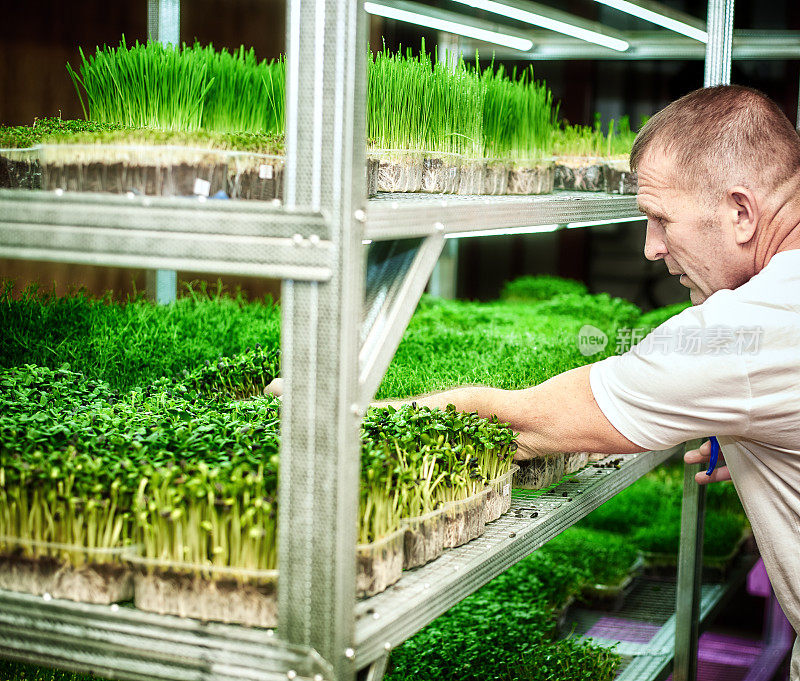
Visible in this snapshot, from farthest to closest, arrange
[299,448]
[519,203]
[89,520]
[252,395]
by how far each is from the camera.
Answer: [252,395], [519,203], [89,520], [299,448]

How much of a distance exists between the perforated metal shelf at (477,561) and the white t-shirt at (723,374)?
0.30 metres

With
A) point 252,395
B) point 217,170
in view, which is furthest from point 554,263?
point 217,170

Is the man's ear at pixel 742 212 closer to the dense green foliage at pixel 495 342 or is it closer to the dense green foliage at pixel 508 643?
the dense green foliage at pixel 495 342

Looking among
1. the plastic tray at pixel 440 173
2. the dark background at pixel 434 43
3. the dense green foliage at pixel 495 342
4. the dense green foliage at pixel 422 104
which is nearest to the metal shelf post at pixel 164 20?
the dark background at pixel 434 43

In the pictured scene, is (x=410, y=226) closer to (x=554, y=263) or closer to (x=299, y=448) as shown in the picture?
(x=299, y=448)

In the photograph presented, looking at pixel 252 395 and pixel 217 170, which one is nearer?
pixel 217 170

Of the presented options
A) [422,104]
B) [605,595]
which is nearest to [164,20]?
[422,104]

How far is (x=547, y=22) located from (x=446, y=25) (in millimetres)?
350

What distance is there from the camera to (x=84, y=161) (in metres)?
1.47

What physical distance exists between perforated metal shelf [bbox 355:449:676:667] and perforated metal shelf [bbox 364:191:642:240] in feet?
1.87

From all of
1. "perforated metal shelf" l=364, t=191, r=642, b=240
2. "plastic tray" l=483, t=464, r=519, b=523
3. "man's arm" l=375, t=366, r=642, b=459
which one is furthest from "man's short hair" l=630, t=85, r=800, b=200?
"plastic tray" l=483, t=464, r=519, b=523

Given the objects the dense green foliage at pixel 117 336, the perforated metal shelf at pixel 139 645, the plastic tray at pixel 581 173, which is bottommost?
the perforated metal shelf at pixel 139 645

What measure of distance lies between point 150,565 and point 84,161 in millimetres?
673

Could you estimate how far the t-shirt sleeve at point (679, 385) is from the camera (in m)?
1.61
